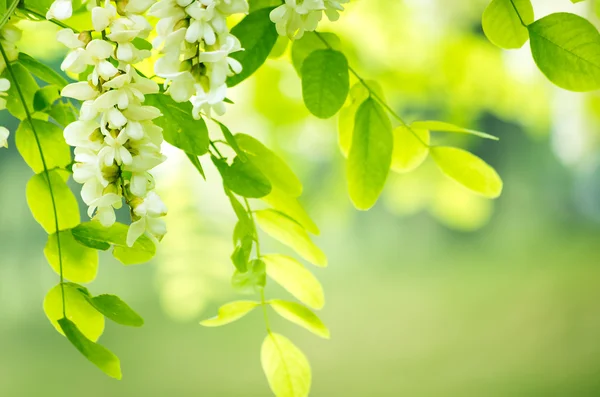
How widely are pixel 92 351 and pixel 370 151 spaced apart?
0.56 feet

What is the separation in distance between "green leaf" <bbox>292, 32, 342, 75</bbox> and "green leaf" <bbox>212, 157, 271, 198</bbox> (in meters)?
0.09

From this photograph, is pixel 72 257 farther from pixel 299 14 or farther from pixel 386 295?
pixel 386 295

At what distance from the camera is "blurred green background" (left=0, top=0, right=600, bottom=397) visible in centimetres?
219

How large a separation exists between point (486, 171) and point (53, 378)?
383cm

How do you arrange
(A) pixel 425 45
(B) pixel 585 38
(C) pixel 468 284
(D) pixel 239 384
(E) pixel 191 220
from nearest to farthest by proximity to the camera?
(B) pixel 585 38
(A) pixel 425 45
(E) pixel 191 220
(D) pixel 239 384
(C) pixel 468 284

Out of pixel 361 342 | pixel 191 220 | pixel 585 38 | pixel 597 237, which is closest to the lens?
pixel 585 38

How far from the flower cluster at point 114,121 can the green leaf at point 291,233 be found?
0.17 meters

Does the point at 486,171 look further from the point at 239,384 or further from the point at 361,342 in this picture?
the point at 361,342

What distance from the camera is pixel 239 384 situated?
12.4 feet

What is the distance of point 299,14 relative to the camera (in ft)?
0.89

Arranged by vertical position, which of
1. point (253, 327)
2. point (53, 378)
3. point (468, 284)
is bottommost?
point (53, 378)

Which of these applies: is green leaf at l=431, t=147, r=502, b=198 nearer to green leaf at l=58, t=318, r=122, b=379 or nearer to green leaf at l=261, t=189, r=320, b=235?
green leaf at l=261, t=189, r=320, b=235

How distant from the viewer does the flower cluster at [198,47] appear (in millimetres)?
240

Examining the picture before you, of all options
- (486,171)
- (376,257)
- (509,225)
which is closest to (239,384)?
(376,257)
